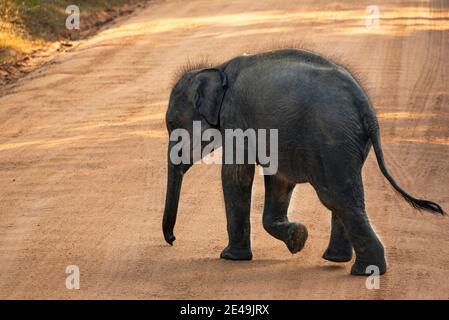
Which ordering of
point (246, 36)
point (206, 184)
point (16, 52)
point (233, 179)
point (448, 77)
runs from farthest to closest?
point (246, 36) → point (16, 52) → point (448, 77) → point (206, 184) → point (233, 179)

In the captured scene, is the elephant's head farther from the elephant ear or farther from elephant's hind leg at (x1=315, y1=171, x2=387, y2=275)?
elephant's hind leg at (x1=315, y1=171, x2=387, y2=275)

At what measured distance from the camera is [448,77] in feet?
58.2

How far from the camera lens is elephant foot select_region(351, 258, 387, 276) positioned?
8.54 metres

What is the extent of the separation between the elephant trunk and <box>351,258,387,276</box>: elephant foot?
1.55 metres

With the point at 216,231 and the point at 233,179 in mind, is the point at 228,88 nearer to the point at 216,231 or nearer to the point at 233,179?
the point at 233,179

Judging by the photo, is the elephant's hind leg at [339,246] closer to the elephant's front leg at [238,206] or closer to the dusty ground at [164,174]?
the dusty ground at [164,174]

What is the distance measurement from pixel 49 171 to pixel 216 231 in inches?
123

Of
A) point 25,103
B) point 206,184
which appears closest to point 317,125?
point 206,184

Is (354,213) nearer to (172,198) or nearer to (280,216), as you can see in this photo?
(280,216)

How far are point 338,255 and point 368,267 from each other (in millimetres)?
480

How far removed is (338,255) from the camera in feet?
29.5

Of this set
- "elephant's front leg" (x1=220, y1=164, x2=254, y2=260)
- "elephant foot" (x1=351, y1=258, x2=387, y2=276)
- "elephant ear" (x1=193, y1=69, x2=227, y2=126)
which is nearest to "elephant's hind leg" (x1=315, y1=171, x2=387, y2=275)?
"elephant foot" (x1=351, y1=258, x2=387, y2=276)

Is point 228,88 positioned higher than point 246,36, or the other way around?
point 228,88

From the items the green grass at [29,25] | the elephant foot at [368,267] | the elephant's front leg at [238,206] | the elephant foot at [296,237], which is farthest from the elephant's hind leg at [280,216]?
the green grass at [29,25]
